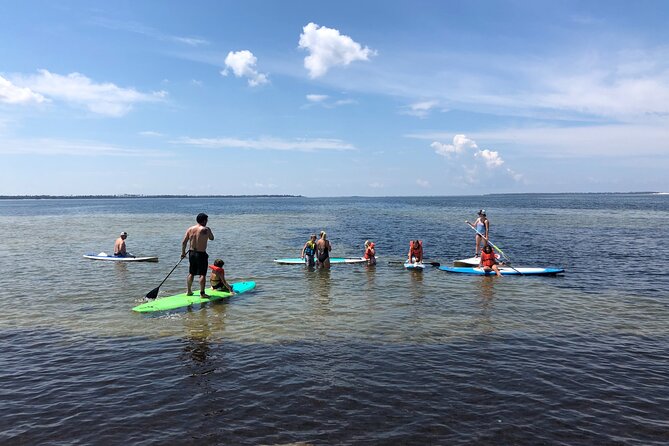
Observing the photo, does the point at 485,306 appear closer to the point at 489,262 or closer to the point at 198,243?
the point at 489,262

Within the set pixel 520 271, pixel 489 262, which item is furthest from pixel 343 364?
pixel 520 271

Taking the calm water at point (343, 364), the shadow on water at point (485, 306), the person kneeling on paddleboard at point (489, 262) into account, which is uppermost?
the person kneeling on paddleboard at point (489, 262)

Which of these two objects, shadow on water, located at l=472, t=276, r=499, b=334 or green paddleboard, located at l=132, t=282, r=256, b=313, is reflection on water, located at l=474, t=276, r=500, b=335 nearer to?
shadow on water, located at l=472, t=276, r=499, b=334

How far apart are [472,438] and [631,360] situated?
5.55m

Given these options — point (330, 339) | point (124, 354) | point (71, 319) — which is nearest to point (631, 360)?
point (330, 339)

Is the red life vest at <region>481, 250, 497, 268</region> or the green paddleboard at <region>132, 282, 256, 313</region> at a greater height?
the red life vest at <region>481, 250, 497, 268</region>

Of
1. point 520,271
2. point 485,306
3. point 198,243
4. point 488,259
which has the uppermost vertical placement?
point 198,243

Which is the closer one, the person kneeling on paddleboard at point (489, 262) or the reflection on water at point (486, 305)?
the reflection on water at point (486, 305)

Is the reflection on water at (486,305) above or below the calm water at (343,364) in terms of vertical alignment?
above

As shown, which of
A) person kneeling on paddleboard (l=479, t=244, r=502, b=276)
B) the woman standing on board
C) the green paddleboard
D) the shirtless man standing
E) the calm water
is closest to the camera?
the calm water

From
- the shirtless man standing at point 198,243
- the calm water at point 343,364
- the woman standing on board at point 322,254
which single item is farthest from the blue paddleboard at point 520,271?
the shirtless man standing at point 198,243

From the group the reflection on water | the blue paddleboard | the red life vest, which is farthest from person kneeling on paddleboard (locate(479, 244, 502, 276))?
the reflection on water

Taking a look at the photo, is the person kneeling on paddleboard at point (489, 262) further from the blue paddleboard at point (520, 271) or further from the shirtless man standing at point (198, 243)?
the shirtless man standing at point (198, 243)

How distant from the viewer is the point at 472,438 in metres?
6.57
